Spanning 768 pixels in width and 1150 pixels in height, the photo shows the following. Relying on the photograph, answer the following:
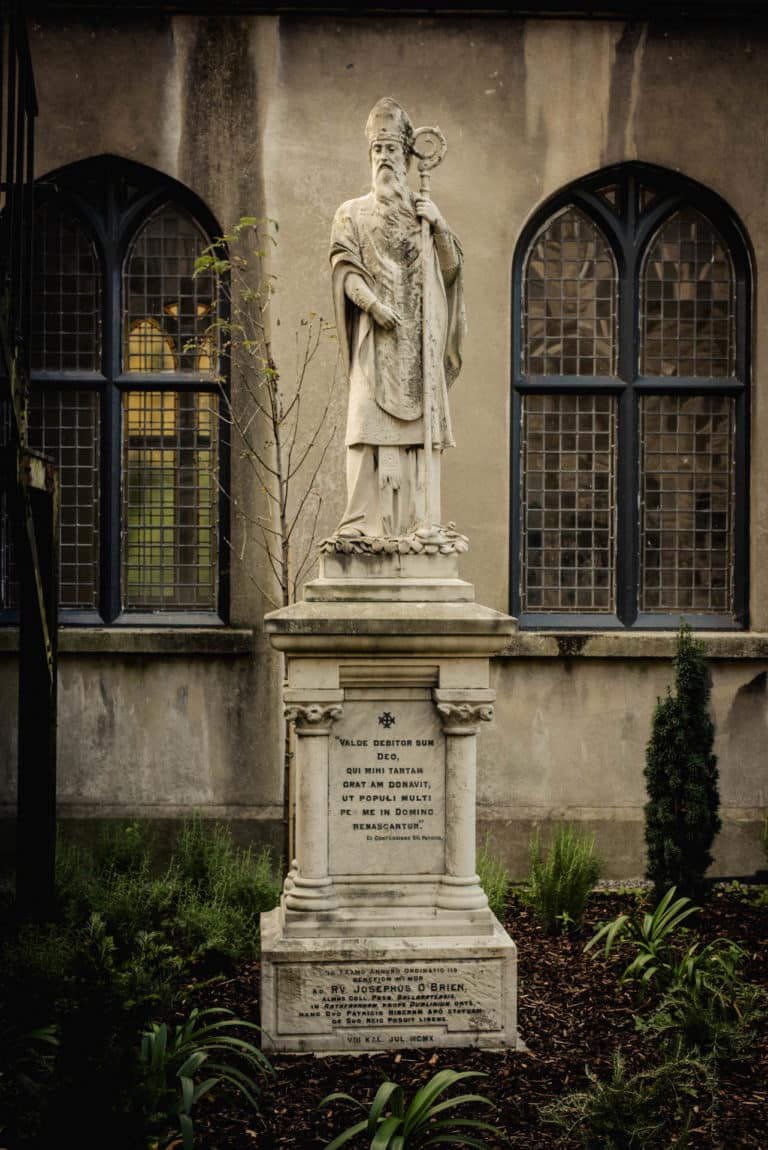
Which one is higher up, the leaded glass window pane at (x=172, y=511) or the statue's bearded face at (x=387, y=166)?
the statue's bearded face at (x=387, y=166)

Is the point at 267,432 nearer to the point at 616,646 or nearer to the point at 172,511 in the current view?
the point at 172,511

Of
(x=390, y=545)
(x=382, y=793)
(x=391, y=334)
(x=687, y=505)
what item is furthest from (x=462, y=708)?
(x=687, y=505)

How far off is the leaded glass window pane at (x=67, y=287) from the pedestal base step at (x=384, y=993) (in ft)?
19.0

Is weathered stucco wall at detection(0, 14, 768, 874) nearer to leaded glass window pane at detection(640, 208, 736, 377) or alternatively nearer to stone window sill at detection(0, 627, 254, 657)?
stone window sill at detection(0, 627, 254, 657)

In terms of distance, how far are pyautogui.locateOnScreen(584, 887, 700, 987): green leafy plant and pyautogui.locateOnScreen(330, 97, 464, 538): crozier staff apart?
9.13 ft

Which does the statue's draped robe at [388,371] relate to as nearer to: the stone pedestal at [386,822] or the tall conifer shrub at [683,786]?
the stone pedestal at [386,822]

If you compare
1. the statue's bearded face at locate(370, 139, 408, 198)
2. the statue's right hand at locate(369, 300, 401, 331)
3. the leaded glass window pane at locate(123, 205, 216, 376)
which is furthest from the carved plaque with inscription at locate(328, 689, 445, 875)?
the leaded glass window pane at locate(123, 205, 216, 376)

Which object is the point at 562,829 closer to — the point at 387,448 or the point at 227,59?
the point at 387,448

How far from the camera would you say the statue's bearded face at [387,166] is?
19.5ft

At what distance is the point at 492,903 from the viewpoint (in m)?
7.52

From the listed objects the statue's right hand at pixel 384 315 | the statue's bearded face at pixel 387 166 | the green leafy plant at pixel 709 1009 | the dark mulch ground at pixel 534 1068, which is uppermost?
the statue's bearded face at pixel 387 166

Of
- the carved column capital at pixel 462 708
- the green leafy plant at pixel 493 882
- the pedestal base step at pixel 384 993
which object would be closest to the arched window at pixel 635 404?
the green leafy plant at pixel 493 882

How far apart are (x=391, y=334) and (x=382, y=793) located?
240 cm

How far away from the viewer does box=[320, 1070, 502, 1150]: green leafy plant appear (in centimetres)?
411
